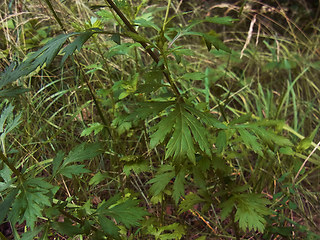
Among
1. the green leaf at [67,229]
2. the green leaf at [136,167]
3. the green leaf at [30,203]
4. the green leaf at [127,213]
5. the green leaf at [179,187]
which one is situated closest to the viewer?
the green leaf at [30,203]

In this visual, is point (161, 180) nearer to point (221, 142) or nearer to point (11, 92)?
point (221, 142)

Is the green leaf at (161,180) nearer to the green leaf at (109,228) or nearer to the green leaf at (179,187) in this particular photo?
the green leaf at (179,187)

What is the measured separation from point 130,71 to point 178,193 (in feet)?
4.50

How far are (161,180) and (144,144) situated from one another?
671 millimetres

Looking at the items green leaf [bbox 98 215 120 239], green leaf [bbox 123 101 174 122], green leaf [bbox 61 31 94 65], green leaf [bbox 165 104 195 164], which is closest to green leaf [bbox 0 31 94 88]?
green leaf [bbox 61 31 94 65]

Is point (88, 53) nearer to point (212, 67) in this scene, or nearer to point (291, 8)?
point (212, 67)

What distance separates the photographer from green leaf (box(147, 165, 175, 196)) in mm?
1376

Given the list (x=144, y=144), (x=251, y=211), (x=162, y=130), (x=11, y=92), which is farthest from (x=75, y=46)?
(x=144, y=144)

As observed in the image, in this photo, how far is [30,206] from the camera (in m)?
0.99

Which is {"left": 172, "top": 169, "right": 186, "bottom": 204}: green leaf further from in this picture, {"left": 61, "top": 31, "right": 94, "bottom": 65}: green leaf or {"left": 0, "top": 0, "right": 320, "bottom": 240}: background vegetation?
{"left": 61, "top": 31, "right": 94, "bottom": 65}: green leaf

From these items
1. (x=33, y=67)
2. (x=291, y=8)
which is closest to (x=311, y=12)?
(x=291, y=8)

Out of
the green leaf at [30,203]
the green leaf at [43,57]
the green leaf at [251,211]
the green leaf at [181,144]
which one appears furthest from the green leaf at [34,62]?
the green leaf at [251,211]

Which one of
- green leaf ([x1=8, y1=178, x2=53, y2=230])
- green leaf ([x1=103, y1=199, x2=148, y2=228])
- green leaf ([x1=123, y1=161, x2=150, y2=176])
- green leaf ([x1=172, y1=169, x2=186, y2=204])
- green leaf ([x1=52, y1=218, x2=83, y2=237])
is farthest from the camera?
green leaf ([x1=123, y1=161, x2=150, y2=176])

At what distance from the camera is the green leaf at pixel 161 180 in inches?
54.2
